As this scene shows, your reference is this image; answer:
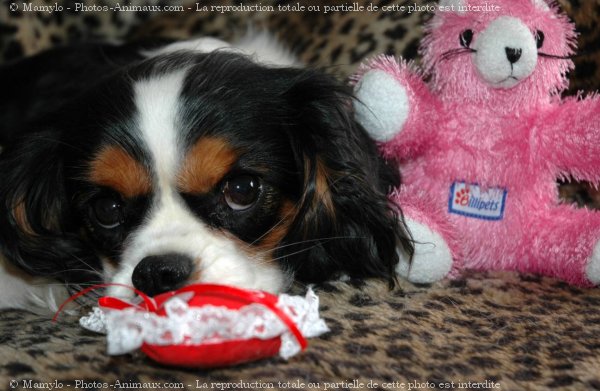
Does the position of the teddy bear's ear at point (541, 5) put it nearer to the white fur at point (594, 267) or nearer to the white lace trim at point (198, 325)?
the white fur at point (594, 267)

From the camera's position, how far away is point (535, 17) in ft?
6.63

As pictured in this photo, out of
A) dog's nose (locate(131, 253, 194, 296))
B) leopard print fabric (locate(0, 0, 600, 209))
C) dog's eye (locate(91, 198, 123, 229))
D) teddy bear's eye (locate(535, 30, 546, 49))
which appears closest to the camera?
dog's nose (locate(131, 253, 194, 296))

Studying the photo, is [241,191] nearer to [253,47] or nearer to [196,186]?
[196,186]

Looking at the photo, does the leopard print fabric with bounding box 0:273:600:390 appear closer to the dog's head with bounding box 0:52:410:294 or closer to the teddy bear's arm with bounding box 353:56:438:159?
the dog's head with bounding box 0:52:410:294

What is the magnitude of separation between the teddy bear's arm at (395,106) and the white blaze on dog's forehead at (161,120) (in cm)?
47

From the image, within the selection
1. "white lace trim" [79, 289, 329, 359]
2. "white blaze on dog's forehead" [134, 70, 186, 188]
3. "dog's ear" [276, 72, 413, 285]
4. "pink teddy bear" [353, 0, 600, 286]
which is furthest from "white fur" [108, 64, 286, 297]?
"pink teddy bear" [353, 0, 600, 286]

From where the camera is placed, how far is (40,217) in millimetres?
2166

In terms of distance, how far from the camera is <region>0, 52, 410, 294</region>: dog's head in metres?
1.79

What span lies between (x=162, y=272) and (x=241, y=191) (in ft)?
0.93

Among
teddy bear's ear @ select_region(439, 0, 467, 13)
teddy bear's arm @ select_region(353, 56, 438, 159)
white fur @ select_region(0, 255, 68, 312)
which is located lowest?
white fur @ select_region(0, 255, 68, 312)

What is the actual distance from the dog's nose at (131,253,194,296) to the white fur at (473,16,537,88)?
87 cm

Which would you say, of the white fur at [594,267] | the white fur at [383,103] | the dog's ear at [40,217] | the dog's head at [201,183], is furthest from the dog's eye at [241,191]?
the white fur at [594,267]

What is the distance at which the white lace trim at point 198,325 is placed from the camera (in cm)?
136

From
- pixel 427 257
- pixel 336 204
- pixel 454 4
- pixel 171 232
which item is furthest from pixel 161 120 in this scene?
pixel 454 4
